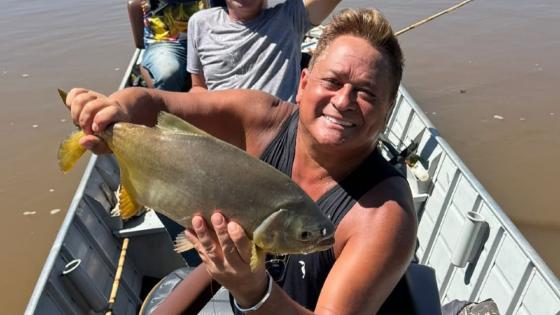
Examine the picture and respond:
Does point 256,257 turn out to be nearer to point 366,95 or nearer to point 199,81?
point 366,95

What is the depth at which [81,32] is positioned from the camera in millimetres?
13711

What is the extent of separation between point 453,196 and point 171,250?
2.58 meters

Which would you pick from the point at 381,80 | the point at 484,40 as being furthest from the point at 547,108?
the point at 381,80

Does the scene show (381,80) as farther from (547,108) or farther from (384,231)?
(547,108)

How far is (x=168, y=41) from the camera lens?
18.9ft

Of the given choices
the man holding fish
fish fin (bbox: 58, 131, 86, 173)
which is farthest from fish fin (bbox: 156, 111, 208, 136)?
fish fin (bbox: 58, 131, 86, 173)

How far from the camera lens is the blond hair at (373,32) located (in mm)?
2104

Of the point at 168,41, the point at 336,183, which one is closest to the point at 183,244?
the point at 336,183

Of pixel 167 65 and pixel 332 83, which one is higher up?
pixel 332 83

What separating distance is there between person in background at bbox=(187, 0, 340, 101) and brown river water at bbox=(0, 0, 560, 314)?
3423mm

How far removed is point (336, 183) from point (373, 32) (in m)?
0.67

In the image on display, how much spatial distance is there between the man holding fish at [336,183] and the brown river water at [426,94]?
161 inches

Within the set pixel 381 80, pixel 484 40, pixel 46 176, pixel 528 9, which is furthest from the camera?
pixel 528 9

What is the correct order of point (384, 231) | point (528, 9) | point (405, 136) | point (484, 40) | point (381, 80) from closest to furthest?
point (384, 231), point (381, 80), point (405, 136), point (484, 40), point (528, 9)
